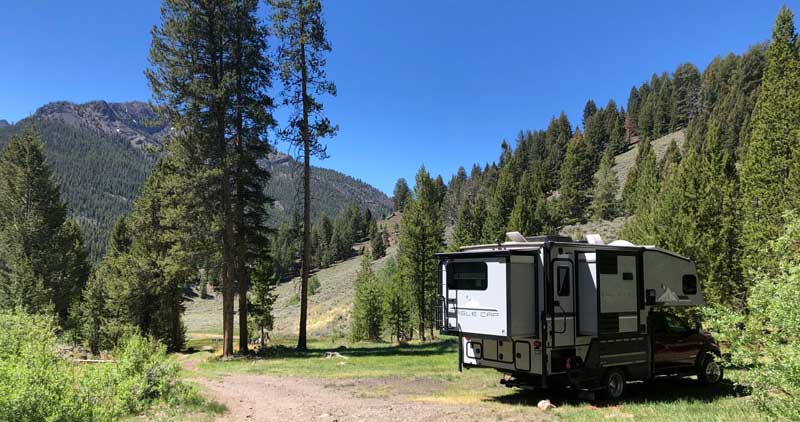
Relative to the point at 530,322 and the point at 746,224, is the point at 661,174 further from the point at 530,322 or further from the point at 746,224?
the point at 530,322

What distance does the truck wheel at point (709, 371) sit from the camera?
1220cm

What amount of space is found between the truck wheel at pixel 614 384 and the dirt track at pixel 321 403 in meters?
2.51

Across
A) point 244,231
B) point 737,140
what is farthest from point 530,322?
point 737,140

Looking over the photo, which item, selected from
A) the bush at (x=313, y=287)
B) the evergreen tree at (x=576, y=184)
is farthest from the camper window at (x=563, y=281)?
the bush at (x=313, y=287)

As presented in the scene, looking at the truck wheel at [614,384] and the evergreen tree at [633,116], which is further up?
the evergreen tree at [633,116]

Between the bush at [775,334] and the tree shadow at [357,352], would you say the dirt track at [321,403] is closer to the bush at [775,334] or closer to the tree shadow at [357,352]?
the bush at [775,334]

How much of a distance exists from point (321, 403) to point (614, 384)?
656cm

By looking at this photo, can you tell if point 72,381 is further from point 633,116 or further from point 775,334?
point 633,116

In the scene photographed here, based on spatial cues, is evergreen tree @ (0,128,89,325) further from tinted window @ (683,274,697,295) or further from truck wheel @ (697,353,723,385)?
truck wheel @ (697,353,723,385)

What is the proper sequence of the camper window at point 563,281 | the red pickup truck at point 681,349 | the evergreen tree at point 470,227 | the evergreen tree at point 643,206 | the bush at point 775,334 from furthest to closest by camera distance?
the evergreen tree at point 470,227 → the evergreen tree at point 643,206 → the red pickup truck at point 681,349 → the camper window at point 563,281 → the bush at point 775,334

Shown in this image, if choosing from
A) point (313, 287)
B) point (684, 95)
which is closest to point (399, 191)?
point (313, 287)

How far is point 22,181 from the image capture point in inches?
1180

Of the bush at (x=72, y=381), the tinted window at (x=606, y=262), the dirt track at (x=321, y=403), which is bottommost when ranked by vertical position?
the dirt track at (x=321, y=403)

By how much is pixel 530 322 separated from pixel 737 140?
87110mm
